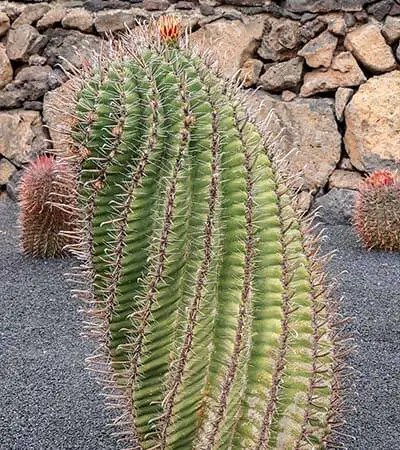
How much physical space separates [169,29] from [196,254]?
0.43m

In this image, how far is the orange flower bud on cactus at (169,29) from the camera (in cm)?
159

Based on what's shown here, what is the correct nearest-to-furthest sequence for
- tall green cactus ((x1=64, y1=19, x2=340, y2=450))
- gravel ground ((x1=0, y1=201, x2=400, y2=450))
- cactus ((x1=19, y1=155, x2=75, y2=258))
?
tall green cactus ((x1=64, y1=19, x2=340, y2=450))
gravel ground ((x1=0, y1=201, x2=400, y2=450))
cactus ((x1=19, y1=155, x2=75, y2=258))

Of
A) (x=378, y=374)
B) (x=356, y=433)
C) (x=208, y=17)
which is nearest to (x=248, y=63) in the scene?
(x=208, y=17)

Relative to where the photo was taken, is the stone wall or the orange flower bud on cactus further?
the stone wall

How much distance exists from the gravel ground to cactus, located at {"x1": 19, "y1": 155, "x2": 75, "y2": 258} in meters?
0.09

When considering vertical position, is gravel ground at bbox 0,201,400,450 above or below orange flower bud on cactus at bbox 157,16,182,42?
below

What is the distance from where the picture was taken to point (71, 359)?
9.61 ft

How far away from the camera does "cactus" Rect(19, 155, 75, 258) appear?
4227mm

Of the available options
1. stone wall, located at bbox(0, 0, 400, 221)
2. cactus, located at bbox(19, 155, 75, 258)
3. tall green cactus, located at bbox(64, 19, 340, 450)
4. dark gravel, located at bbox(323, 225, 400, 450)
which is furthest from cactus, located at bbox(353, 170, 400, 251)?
tall green cactus, located at bbox(64, 19, 340, 450)

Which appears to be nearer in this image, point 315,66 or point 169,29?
point 169,29

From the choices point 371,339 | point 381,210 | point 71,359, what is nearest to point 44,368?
point 71,359

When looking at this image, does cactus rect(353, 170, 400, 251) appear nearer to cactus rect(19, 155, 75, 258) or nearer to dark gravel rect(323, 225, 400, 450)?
dark gravel rect(323, 225, 400, 450)

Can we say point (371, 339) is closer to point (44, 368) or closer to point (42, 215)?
point (44, 368)

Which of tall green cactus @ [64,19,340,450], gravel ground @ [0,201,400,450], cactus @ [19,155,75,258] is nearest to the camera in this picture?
tall green cactus @ [64,19,340,450]
